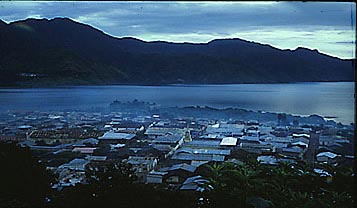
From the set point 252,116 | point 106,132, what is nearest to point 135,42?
point 106,132

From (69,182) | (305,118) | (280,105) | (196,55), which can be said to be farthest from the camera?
(196,55)

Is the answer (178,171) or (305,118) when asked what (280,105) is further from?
(178,171)

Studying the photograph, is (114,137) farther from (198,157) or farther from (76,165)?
(198,157)

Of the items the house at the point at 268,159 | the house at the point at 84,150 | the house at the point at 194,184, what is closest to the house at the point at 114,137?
the house at the point at 84,150

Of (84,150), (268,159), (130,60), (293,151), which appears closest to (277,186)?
(268,159)

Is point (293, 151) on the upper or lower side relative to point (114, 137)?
lower

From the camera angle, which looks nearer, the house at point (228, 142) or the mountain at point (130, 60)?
the house at point (228, 142)

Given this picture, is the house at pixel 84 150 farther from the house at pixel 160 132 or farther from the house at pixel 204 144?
the house at pixel 204 144
